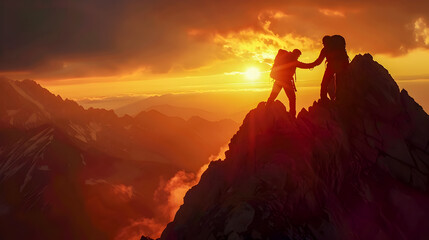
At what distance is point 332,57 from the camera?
113 ft

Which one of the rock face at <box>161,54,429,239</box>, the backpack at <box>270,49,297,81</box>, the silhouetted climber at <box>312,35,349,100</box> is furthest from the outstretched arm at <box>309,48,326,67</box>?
the rock face at <box>161,54,429,239</box>

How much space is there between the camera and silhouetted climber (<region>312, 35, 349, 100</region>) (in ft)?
112

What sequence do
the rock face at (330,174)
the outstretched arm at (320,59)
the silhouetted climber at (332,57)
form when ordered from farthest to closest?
the outstretched arm at (320,59) < the silhouetted climber at (332,57) < the rock face at (330,174)

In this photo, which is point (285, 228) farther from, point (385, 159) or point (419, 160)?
point (419, 160)

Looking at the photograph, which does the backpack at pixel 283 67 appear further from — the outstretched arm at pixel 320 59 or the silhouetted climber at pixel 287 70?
the outstretched arm at pixel 320 59

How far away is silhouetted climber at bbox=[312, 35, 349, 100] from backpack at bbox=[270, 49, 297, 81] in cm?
257

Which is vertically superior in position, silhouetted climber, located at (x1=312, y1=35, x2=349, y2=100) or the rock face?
silhouetted climber, located at (x1=312, y1=35, x2=349, y2=100)

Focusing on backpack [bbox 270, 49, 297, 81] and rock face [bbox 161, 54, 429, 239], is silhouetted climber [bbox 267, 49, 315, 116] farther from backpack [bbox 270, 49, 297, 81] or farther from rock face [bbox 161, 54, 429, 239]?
rock face [bbox 161, 54, 429, 239]

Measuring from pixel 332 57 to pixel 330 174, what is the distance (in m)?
11.6

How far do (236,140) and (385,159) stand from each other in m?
14.3

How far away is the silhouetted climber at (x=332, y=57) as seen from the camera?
34.1m

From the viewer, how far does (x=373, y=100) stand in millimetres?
33125

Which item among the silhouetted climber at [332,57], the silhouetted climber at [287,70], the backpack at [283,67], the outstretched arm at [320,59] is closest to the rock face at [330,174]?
the silhouetted climber at [332,57]

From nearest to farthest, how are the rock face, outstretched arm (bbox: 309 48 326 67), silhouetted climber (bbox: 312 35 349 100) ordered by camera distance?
the rock face
silhouetted climber (bbox: 312 35 349 100)
outstretched arm (bbox: 309 48 326 67)
